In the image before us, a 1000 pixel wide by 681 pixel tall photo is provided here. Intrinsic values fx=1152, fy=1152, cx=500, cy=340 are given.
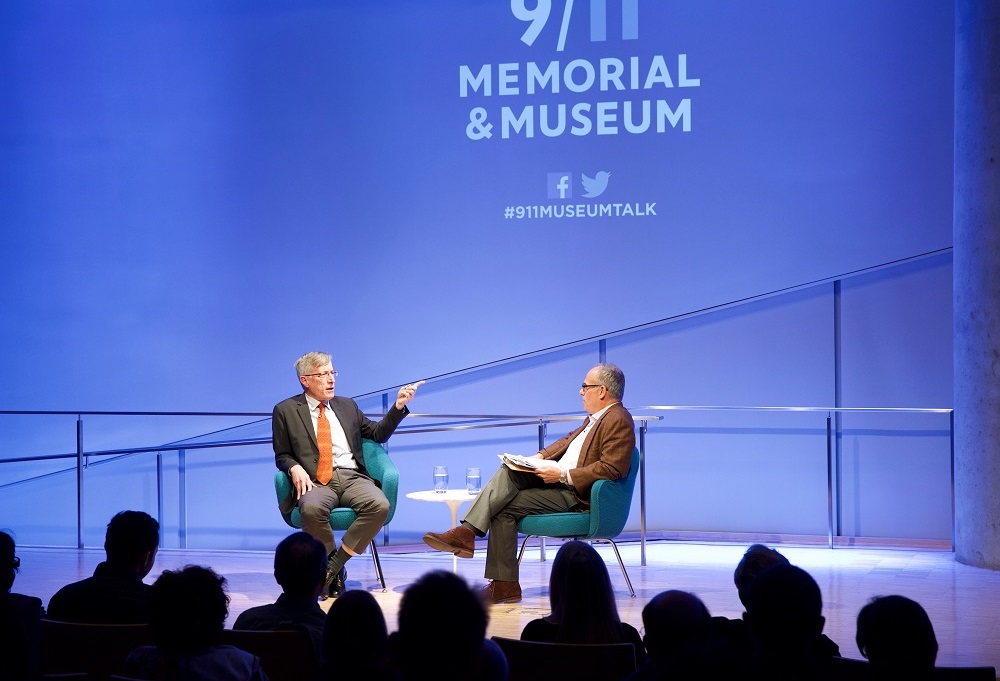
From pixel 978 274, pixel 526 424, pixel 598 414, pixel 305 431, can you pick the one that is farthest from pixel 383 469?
pixel 978 274

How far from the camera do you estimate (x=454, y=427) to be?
714cm

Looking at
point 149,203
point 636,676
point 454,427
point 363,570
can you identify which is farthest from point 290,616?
point 149,203

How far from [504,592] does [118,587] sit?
7.69 ft

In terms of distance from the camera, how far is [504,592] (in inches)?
205

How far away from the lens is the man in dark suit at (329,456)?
534 cm

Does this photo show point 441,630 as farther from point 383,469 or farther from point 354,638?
point 383,469

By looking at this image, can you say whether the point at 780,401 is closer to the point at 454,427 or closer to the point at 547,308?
the point at 547,308

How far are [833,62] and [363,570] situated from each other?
4.13 meters

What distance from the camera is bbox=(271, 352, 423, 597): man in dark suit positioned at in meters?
5.34

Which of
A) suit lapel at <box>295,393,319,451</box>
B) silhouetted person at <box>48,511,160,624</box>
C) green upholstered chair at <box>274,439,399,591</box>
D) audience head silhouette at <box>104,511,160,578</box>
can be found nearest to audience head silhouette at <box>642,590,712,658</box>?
silhouetted person at <box>48,511,160,624</box>

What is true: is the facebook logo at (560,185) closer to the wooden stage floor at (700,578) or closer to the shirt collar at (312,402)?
the wooden stage floor at (700,578)

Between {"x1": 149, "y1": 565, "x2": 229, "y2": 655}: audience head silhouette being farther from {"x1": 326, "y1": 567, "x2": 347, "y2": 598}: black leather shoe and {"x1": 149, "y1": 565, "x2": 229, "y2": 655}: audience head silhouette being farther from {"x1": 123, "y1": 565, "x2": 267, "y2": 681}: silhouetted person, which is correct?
{"x1": 326, "y1": 567, "x2": 347, "y2": 598}: black leather shoe

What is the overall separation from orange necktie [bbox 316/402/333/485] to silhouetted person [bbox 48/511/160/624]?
7.43 ft

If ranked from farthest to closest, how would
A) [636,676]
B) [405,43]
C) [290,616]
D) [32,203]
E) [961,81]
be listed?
[32,203]
[405,43]
[961,81]
[290,616]
[636,676]
